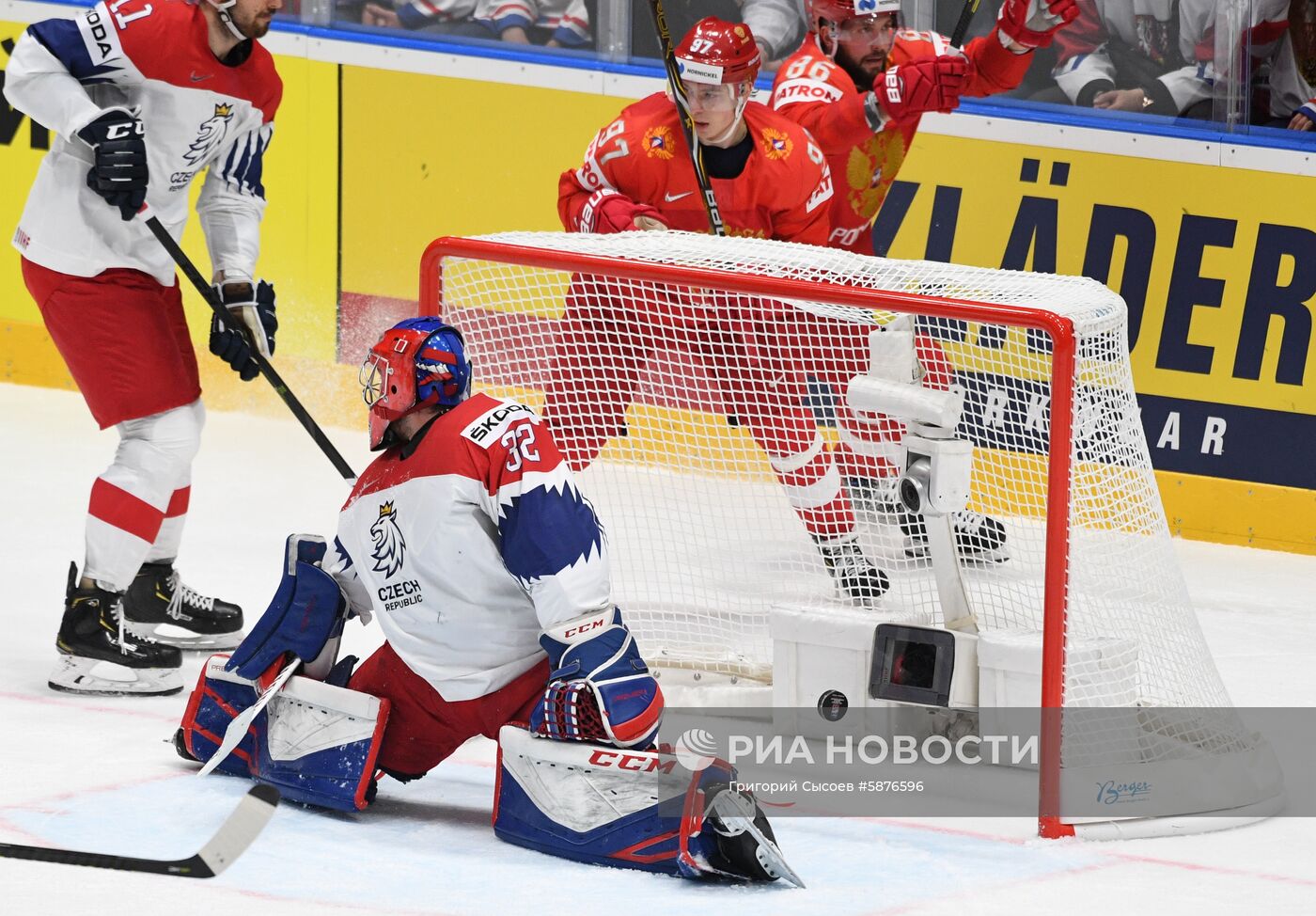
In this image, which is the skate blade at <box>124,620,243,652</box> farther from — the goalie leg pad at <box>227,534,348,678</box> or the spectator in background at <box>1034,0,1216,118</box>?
the spectator in background at <box>1034,0,1216,118</box>

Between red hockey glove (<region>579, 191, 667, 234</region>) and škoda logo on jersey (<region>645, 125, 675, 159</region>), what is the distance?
0.14 meters

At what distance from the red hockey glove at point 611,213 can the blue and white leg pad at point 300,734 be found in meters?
1.46

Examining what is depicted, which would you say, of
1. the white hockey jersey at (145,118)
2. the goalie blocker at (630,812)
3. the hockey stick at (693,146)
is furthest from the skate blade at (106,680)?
the hockey stick at (693,146)

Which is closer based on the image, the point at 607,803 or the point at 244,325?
the point at 607,803

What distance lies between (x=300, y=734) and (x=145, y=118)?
149 cm

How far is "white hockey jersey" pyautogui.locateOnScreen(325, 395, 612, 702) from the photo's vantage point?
3432mm

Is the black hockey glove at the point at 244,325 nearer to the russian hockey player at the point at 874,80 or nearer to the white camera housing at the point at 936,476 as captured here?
the russian hockey player at the point at 874,80

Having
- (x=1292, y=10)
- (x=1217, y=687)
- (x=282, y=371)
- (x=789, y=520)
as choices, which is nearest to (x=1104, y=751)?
(x=1217, y=687)

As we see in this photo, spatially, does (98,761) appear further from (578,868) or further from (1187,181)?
(1187,181)

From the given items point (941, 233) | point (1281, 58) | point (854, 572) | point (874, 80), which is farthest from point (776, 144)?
point (1281, 58)

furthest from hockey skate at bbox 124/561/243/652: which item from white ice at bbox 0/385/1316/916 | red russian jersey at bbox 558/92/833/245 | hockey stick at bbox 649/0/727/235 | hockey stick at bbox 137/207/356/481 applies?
hockey stick at bbox 649/0/727/235

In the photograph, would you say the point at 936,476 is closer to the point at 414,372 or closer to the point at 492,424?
the point at 492,424

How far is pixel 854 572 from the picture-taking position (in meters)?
4.51

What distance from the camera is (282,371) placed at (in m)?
7.02
